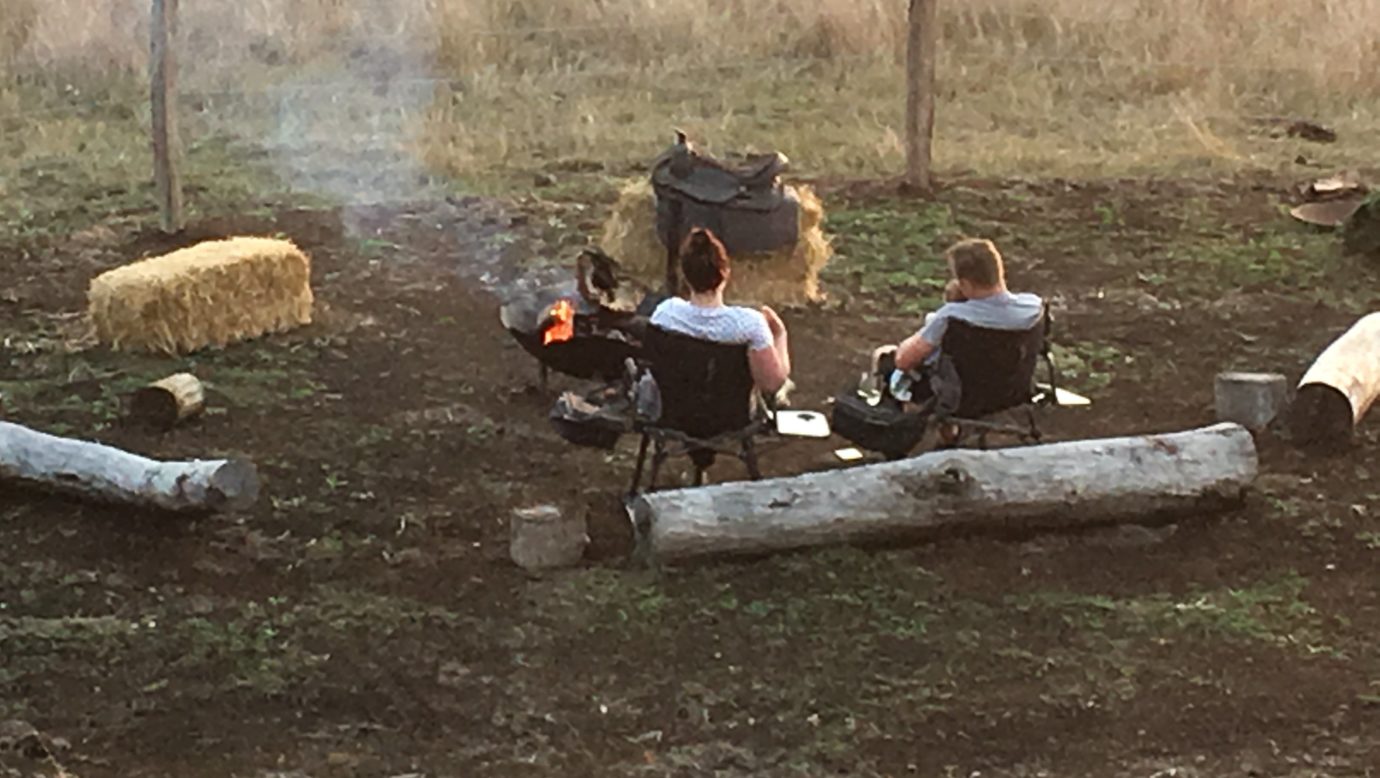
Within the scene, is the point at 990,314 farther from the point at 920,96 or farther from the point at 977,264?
the point at 920,96

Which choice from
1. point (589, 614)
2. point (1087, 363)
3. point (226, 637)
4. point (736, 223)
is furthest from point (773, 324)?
point (736, 223)

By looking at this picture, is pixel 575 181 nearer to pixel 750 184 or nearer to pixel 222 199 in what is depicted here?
pixel 222 199

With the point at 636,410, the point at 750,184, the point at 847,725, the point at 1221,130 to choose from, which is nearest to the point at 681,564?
the point at 636,410

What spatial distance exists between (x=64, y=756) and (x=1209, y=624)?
3189 millimetres

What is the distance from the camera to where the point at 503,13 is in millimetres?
16828

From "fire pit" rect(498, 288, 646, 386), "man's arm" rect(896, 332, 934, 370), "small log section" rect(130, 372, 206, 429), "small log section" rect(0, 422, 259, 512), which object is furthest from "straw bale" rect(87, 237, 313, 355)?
"man's arm" rect(896, 332, 934, 370)

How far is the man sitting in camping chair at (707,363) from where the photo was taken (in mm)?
5969

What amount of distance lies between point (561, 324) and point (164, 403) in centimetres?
159

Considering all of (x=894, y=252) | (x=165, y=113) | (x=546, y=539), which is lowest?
(x=894, y=252)

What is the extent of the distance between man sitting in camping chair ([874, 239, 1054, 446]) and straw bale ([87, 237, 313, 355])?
3468 mm

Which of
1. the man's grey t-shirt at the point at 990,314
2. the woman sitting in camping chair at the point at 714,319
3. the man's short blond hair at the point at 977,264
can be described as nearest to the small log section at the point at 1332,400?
the man's grey t-shirt at the point at 990,314

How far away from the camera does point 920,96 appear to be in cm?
1160

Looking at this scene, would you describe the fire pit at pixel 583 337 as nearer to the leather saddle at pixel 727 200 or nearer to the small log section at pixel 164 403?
the small log section at pixel 164 403

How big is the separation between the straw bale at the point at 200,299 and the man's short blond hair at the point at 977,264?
368 cm
